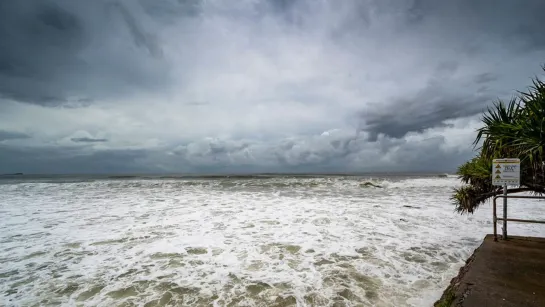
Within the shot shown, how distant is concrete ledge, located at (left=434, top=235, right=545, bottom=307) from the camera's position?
3.87m

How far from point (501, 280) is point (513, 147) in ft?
12.8

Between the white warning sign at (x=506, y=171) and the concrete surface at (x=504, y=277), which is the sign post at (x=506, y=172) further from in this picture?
the concrete surface at (x=504, y=277)

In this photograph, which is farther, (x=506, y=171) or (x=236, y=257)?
(x=236, y=257)

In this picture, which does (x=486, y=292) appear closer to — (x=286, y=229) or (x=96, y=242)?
(x=286, y=229)

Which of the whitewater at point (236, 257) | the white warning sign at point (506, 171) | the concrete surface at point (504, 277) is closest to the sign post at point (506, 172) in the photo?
the white warning sign at point (506, 171)

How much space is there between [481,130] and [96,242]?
1229cm

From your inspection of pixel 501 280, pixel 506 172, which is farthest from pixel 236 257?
pixel 506 172

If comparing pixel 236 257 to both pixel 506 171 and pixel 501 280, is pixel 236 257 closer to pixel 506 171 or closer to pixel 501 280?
pixel 501 280

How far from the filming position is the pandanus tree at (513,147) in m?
5.96

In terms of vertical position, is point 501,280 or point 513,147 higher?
point 513,147

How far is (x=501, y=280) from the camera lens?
450cm

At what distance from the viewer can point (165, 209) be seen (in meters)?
15.5

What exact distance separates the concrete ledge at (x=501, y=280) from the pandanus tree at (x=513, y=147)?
4.85ft

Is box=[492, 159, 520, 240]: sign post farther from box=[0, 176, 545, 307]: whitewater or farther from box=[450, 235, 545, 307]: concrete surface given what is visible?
box=[0, 176, 545, 307]: whitewater
